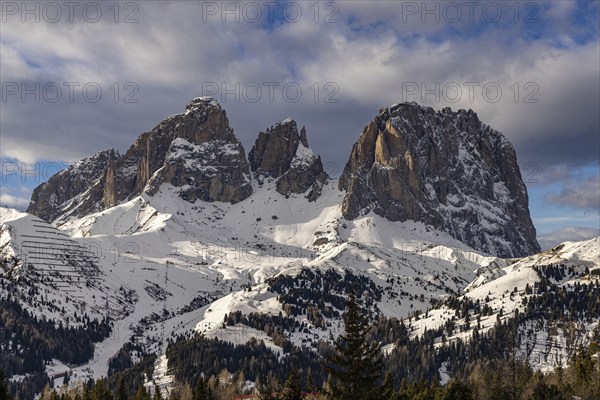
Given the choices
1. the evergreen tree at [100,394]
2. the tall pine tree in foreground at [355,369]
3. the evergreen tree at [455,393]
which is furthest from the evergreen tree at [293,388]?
the evergreen tree at [100,394]

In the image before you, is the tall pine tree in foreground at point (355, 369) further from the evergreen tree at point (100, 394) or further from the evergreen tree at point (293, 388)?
the evergreen tree at point (100, 394)

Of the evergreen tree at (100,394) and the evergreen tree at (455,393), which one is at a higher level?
the evergreen tree at (455,393)

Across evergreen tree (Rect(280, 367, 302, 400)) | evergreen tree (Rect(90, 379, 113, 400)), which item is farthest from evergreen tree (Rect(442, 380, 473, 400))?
evergreen tree (Rect(90, 379, 113, 400))

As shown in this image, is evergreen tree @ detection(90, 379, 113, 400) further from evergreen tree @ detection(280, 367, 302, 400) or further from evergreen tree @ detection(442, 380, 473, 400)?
evergreen tree @ detection(280, 367, 302, 400)

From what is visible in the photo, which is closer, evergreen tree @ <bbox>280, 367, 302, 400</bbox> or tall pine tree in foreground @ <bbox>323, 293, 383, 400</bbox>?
tall pine tree in foreground @ <bbox>323, 293, 383, 400</bbox>

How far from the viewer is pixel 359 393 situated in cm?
6066

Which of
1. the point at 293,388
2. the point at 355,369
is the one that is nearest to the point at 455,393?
the point at 293,388

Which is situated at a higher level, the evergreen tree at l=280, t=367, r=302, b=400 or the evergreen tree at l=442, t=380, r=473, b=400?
the evergreen tree at l=280, t=367, r=302, b=400

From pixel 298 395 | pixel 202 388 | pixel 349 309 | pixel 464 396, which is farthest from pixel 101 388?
pixel 349 309

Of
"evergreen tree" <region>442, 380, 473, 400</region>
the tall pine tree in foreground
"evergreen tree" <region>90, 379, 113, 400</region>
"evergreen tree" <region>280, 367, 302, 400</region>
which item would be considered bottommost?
"evergreen tree" <region>90, 379, 113, 400</region>

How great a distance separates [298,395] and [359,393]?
1707cm

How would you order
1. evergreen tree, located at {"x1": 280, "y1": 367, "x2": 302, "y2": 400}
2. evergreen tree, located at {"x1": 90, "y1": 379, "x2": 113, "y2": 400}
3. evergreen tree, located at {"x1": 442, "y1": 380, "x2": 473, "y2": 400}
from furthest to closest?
evergreen tree, located at {"x1": 90, "y1": 379, "x2": 113, "y2": 400}
evergreen tree, located at {"x1": 442, "y1": 380, "x2": 473, "y2": 400}
evergreen tree, located at {"x1": 280, "y1": 367, "x2": 302, "y2": 400}

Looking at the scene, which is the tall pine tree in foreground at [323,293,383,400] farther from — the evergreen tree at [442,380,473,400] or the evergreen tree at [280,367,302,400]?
the evergreen tree at [442,380,473,400]

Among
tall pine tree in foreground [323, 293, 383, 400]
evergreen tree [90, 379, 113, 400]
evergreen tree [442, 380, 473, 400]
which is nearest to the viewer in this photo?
tall pine tree in foreground [323, 293, 383, 400]
